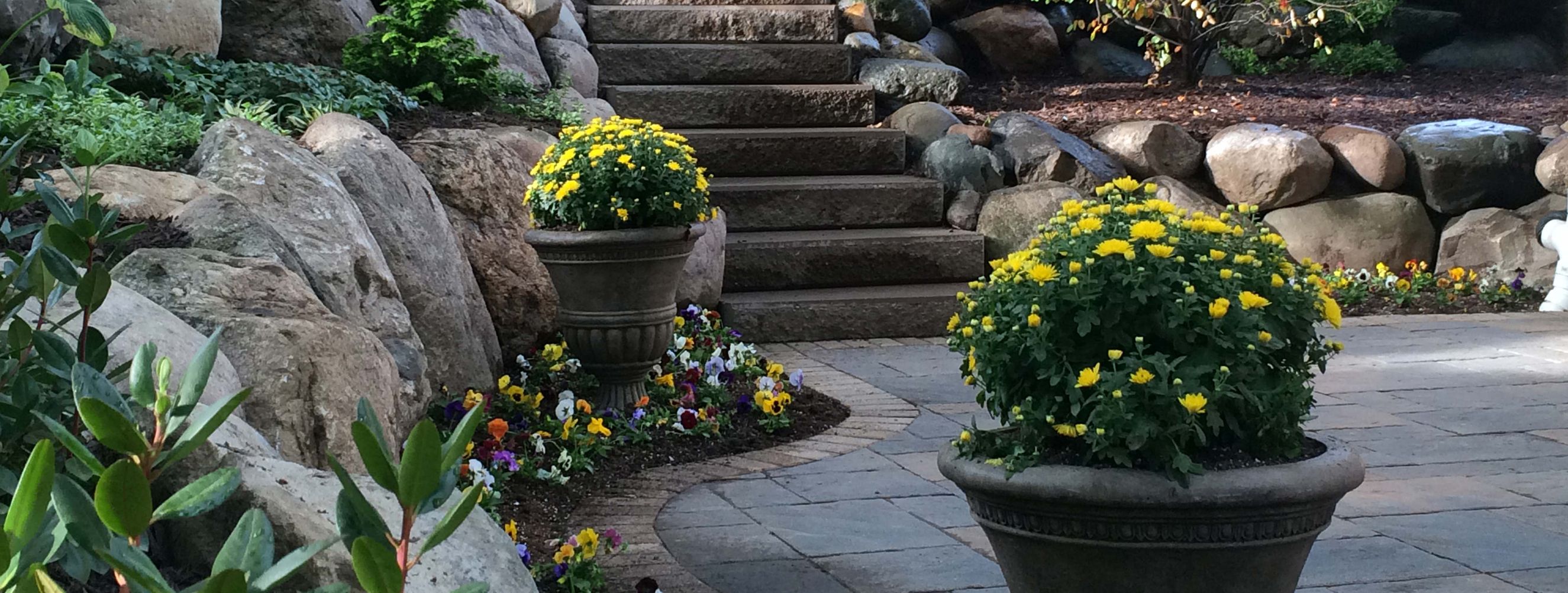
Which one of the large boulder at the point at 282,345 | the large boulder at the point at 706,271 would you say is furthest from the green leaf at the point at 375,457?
the large boulder at the point at 706,271

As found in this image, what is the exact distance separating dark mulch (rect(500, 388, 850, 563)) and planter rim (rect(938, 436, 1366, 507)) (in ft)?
4.66

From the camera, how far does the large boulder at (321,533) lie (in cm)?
185

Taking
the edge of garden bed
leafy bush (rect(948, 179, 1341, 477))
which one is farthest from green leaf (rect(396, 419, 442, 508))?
the edge of garden bed

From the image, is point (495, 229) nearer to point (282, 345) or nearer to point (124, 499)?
point (282, 345)

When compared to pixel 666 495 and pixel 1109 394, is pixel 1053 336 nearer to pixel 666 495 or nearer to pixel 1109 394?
pixel 1109 394

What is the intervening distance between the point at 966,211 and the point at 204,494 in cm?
730

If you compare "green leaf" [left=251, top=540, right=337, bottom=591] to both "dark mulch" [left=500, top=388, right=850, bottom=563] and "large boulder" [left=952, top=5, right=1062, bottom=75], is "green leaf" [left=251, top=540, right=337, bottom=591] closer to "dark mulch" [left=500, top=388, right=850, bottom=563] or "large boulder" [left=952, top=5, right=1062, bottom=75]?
"dark mulch" [left=500, top=388, right=850, bottom=563]

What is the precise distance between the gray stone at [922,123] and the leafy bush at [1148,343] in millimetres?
5995

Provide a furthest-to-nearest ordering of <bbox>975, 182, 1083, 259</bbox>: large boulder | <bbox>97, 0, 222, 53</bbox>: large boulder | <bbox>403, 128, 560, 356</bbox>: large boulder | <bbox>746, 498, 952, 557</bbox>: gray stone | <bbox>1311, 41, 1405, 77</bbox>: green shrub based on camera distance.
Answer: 1. <bbox>1311, 41, 1405, 77</bbox>: green shrub
2. <bbox>975, 182, 1083, 259</bbox>: large boulder
3. <bbox>97, 0, 222, 53</bbox>: large boulder
4. <bbox>403, 128, 560, 356</bbox>: large boulder
5. <bbox>746, 498, 952, 557</bbox>: gray stone

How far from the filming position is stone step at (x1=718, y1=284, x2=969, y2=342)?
704 cm

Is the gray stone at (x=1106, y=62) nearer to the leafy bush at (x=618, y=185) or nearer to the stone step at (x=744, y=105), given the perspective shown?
the stone step at (x=744, y=105)

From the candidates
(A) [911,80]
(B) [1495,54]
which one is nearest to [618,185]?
(A) [911,80]

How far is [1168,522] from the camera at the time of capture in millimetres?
2330

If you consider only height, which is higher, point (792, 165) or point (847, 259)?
point (792, 165)
